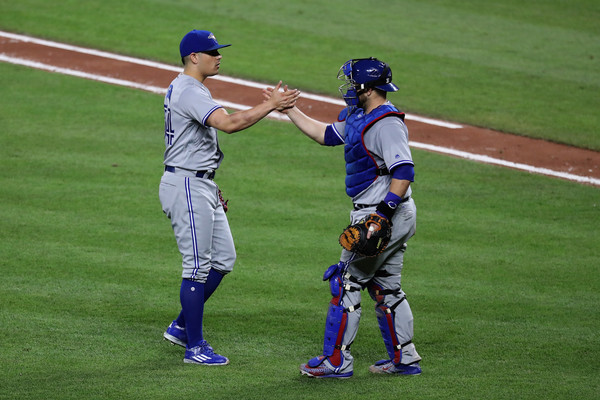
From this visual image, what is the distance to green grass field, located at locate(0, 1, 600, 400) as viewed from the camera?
556 centimetres

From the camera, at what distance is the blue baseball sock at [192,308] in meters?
5.88

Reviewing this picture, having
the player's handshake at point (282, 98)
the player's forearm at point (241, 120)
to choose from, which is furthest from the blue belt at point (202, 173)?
the player's handshake at point (282, 98)

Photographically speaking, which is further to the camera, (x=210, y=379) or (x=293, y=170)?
(x=293, y=170)

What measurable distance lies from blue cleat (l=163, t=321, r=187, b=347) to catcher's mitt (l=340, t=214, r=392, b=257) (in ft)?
4.47

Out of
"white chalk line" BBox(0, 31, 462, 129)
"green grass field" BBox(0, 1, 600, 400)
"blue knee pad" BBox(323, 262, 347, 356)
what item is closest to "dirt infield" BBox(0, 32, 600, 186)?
"white chalk line" BBox(0, 31, 462, 129)

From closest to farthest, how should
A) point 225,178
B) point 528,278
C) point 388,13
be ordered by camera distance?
1. point 528,278
2. point 225,178
3. point 388,13

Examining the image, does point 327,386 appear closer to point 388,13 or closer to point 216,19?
point 216,19

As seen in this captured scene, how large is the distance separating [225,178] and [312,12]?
737 centimetres

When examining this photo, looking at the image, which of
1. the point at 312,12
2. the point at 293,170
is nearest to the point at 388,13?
the point at 312,12

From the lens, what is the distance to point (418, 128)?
1192 centimetres

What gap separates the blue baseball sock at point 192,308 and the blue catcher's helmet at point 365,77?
5.04 feet

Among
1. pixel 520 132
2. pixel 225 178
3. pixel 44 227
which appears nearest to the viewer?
pixel 44 227

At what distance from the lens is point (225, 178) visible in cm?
1009

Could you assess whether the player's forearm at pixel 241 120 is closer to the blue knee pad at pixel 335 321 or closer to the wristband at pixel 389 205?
the wristband at pixel 389 205
